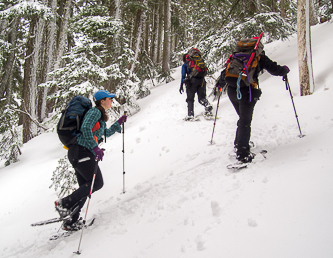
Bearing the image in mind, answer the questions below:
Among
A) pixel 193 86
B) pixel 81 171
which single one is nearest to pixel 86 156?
pixel 81 171

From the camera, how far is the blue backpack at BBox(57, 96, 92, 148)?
352cm

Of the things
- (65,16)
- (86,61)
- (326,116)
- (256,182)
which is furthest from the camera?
(65,16)

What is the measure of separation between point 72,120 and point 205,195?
2.43 metres

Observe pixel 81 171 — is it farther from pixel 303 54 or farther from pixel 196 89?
pixel 303 54

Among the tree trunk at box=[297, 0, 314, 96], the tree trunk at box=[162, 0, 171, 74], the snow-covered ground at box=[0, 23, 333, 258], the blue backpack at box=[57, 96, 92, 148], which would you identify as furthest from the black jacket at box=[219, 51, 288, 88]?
the tree trunk at box=[162, 0, 171, 74]

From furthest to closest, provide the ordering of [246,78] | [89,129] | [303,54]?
[303,54] < [246,78] < [89,129]

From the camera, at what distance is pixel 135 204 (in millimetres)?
4121

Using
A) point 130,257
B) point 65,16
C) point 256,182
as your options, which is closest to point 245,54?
point 256,182

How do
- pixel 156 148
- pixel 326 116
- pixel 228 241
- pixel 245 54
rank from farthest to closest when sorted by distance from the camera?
pixel 156 148
pixel 326 116
pixel 245 54
pixel 228 241

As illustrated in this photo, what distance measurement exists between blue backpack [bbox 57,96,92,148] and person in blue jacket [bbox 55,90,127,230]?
0.33 ft

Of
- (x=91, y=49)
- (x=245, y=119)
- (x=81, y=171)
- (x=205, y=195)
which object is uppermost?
(x=91, y=49)

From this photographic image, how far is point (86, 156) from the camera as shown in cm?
372

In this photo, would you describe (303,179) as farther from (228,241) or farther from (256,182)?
(228,241)

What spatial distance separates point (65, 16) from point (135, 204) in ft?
43.2
